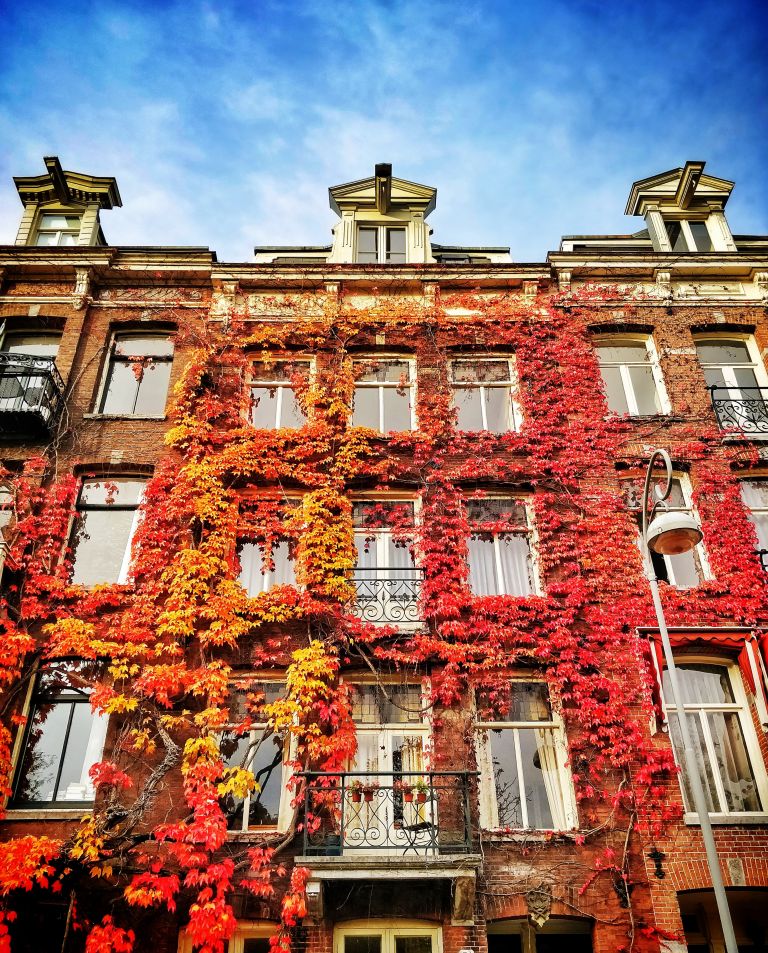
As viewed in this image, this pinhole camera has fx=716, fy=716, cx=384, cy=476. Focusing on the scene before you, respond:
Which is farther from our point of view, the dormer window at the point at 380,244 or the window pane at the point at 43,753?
the dormer window at the point at 380,244

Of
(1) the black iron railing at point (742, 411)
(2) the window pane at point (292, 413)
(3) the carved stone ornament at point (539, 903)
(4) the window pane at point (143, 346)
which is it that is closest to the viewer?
(3) the carved stone ornament at point (539, 903)

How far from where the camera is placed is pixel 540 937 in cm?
1210

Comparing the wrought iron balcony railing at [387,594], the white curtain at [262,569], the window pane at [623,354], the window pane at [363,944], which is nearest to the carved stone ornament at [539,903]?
the window pane at [363,944]

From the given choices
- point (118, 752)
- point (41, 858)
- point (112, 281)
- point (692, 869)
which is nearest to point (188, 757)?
point (118, 752)

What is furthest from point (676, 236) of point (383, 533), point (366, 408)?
point (383, 533)

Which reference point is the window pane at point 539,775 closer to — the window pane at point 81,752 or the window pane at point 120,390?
the window pane at point 81,752

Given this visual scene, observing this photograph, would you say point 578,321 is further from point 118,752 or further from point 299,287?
point 118,752

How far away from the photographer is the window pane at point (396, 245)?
774 inches

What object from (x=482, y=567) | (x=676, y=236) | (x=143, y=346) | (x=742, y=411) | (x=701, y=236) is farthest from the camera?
(x=676, y=236)

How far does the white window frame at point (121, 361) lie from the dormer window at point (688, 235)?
1397 cm

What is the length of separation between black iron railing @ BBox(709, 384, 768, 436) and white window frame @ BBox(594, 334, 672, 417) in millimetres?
1094

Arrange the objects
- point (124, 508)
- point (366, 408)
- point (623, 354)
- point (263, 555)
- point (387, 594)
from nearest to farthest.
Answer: point (387, 594) < point (263, 555) < point (124, 508) < point (366, 408) < point (623, 354)

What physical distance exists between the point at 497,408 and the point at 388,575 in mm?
5332

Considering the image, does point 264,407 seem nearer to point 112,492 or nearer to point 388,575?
point 112,492
